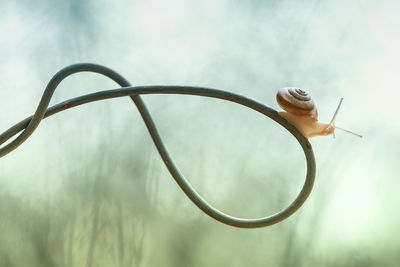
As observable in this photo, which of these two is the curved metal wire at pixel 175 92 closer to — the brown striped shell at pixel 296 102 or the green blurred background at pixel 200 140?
the brown striped shell at pixel 296 102

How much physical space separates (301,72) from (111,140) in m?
0.70

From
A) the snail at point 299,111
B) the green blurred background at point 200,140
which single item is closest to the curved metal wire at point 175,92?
the snail at point 299,111

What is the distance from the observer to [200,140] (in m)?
1.52

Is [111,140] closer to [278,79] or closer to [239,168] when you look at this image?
[239,168]

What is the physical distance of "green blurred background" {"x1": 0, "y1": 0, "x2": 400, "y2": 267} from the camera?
144cm

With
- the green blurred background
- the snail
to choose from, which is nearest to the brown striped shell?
the snail

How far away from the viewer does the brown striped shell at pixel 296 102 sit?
0.47m

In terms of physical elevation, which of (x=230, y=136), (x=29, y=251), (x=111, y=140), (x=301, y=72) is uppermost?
(x=301, y=72)

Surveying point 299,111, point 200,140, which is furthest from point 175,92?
point 200,140

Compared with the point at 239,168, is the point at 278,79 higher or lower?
higher

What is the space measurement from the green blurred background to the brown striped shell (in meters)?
1.00

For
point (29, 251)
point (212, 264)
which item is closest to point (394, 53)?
point (212, 264)

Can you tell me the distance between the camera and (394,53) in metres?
1.44

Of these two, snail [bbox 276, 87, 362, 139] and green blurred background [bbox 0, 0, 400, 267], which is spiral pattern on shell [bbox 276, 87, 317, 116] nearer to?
snail [bbox 276, 87, 362, 139]
